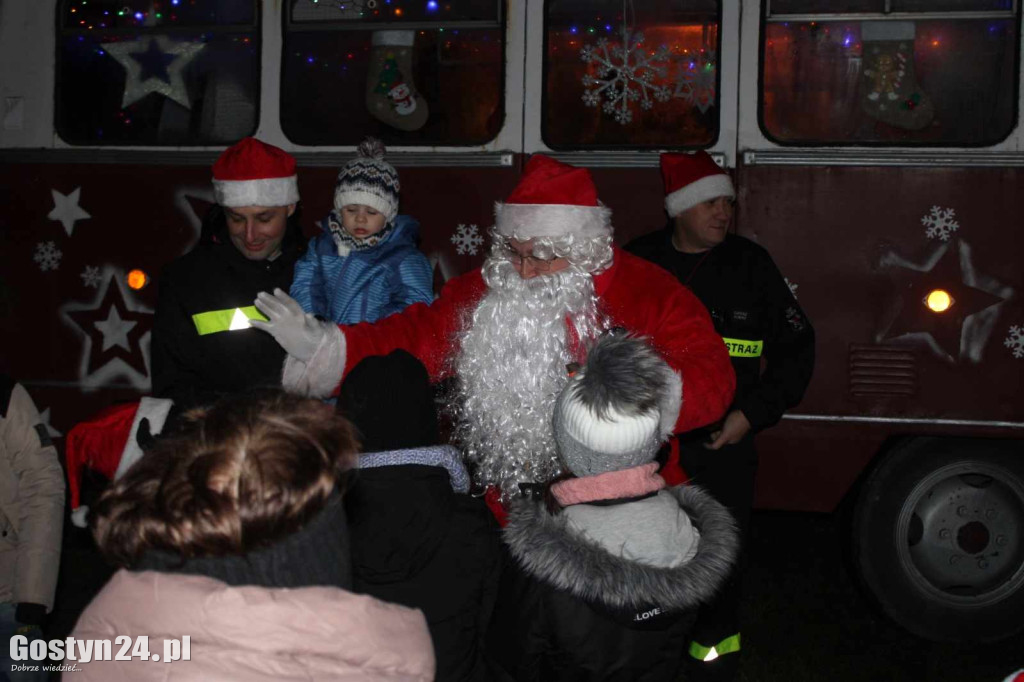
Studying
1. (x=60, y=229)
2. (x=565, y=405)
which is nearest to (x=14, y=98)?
(x=60, y=229)

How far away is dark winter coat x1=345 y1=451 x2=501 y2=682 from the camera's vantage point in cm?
233

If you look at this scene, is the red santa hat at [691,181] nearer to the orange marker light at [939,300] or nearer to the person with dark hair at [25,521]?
the orange marker light at [939,300]

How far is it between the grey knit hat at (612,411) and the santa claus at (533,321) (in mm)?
568

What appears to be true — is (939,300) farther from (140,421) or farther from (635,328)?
(140,421)

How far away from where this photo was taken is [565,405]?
2633mm

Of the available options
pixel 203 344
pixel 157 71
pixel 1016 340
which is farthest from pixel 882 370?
pixel 157 71

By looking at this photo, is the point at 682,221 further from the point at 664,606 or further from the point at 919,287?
the point at 664,606

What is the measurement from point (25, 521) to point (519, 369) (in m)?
1.62

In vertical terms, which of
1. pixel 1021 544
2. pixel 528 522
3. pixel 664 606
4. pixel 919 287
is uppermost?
pixel 919 287

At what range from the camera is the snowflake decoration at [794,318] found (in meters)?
4.22

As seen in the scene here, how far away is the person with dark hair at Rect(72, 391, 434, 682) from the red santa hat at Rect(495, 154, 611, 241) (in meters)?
1.77

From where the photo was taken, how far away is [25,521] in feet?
10.2

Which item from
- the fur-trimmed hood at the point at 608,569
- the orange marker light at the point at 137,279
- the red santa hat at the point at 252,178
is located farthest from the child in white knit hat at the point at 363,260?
the orange marker light at the point at 137,279

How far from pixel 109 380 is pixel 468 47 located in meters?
2.52
